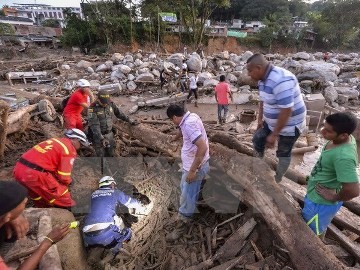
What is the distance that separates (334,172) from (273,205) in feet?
2.99

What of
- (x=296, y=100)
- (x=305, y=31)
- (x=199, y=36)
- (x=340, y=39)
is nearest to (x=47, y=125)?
(x=296, y=100)

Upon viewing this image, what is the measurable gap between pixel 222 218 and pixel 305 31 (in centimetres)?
4346

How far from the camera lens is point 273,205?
10.1 ft

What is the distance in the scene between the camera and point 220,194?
3982mm

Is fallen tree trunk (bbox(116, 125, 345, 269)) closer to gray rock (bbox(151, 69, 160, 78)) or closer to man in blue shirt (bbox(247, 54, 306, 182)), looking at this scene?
man in blue shirt (bbox(247, 54, 306, 182))

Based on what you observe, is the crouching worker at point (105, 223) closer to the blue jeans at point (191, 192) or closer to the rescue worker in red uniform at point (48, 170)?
the rescue worker in red uniform at point (48, 170)

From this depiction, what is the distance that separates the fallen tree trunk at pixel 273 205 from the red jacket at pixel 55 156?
7.36ft

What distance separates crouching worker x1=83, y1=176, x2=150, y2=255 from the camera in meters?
3.57

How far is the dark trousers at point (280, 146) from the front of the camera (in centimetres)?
335

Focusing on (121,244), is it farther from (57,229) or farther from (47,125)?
(47,125)

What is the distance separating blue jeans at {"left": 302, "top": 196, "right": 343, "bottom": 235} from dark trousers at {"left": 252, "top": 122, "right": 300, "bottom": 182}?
80cm

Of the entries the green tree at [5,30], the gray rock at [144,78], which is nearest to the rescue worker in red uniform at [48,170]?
the gray rock at [144,78]

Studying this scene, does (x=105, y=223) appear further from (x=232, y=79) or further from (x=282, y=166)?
(x=232, y=79)

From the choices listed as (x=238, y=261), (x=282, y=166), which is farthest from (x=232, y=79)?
(x=238, y=261)
